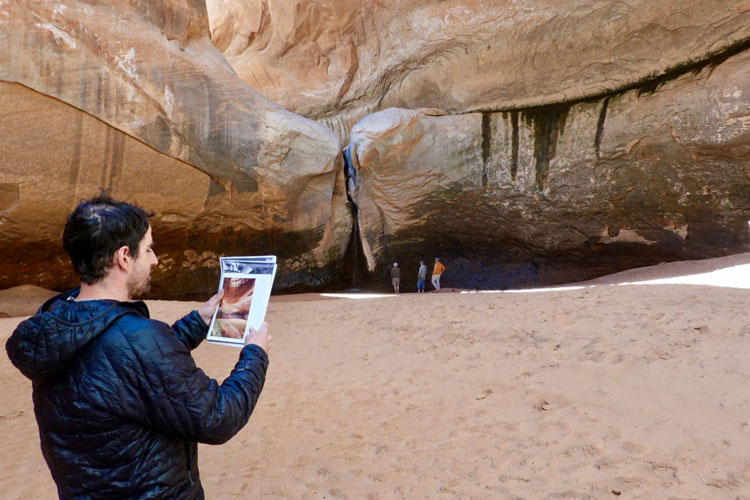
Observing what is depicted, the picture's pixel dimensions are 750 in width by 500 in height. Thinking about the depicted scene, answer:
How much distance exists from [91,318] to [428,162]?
9.81 m

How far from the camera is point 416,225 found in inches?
446

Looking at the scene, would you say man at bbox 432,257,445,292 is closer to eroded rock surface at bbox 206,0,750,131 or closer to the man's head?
eroded rock surface at bbox 206,0,750,131

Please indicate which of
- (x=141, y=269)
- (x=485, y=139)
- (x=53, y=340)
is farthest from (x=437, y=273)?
(x=53, y=340)

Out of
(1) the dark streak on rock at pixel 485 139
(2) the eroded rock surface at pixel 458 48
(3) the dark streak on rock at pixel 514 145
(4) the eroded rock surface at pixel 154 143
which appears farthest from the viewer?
(1) the dark streak on rock at pixel 485 139

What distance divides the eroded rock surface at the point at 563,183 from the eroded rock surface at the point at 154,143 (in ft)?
5.30

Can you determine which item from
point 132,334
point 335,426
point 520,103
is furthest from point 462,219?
point 132,334

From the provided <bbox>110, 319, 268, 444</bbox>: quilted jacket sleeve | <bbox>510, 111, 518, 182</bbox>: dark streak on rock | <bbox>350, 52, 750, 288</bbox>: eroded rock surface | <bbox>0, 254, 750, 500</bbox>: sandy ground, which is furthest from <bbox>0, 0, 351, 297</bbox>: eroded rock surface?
<bbox>110, 319, 268, 444</bbox>: quilted jacket sleeve

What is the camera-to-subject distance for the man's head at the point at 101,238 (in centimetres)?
115

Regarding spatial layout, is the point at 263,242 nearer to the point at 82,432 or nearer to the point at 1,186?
the point at 1,186

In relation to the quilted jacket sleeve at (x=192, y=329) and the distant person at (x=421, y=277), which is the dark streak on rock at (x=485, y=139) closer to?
the distant person at (x=421, y=277)

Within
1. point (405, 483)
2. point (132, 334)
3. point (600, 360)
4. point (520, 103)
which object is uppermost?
point (520, 103)

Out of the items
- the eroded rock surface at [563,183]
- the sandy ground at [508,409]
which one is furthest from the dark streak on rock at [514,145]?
the sandy ground at [508,409]

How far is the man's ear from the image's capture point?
3.89 ft

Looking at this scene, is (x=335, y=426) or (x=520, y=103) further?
(x=520, y=103)
